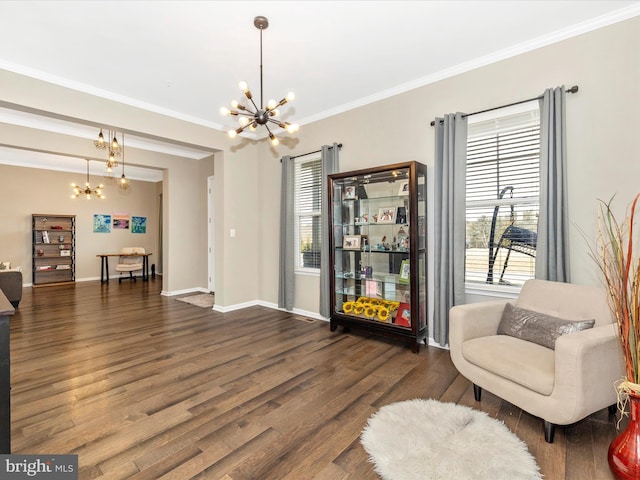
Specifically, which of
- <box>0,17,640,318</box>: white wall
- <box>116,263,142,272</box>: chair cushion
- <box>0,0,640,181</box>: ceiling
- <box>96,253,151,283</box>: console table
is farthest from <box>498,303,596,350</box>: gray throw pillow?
<box>116,263,142,272</box>: chair cushion

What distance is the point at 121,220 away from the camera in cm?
923

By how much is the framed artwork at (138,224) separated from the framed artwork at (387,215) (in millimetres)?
8430

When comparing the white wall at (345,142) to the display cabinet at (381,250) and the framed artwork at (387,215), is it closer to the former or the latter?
the display cabinet at (381,250)

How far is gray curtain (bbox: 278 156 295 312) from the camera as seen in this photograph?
191 inches

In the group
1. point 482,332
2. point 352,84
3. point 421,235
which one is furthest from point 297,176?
point 482,332

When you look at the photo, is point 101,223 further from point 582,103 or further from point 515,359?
point 582,103

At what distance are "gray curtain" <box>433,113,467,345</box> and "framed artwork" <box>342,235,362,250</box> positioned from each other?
3.29 ft

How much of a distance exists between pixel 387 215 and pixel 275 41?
85.4 inches

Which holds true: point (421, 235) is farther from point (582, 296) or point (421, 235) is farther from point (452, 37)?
point (452, 37)

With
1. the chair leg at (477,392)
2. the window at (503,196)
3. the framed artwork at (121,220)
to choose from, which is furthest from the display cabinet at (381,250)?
the framed artwork at (121,220)

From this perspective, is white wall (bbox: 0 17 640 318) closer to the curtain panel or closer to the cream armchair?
the curtain panel

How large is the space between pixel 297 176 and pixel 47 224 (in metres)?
7.23

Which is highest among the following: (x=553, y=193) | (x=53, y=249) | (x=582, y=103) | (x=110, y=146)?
(x=110, y=146)

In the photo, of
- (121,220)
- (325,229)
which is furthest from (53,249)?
(325,229)
